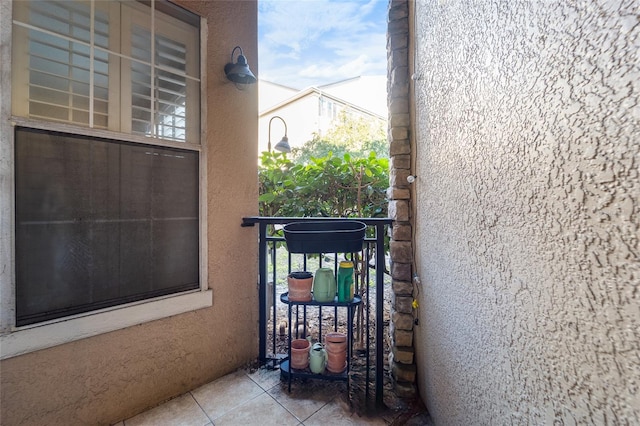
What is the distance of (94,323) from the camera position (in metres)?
1.36

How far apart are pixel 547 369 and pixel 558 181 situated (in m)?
0.44

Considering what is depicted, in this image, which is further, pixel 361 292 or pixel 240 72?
pixel 361 292

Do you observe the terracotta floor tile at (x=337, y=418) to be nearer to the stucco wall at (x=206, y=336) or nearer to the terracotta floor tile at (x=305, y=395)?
the terracotta floor tile at (x=305, y=395)

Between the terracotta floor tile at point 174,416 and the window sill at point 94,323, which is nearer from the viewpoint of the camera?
the window sill at point 94,323

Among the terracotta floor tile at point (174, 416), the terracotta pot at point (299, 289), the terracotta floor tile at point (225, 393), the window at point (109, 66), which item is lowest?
the terracotta floor tile at point (174, 416)

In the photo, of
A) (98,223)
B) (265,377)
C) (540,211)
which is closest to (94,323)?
(98,223)

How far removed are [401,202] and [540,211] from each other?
39.8 inches

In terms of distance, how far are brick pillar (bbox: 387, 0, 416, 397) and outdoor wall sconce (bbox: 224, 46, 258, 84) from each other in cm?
94

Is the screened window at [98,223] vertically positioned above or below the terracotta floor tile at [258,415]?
above

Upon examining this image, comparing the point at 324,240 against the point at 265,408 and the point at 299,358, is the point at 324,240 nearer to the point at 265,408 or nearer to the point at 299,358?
the point at 299,358

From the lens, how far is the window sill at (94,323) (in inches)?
46.3

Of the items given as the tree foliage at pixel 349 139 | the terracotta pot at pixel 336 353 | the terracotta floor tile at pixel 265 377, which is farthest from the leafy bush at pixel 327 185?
the tree foliage at pixel 349 139

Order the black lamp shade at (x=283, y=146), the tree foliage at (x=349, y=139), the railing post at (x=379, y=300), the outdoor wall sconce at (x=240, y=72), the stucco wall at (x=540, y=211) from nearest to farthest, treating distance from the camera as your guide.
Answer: the stucco wall at (x=540, y=211) → the railing post at (x=379, y=300) → the outdoor wall sconce at (x=240, y=72) → the black lamp shade at (x=283, y=146) → the tree foliage at (x=349, y=139)

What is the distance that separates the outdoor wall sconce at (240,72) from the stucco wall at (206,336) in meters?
0.07
